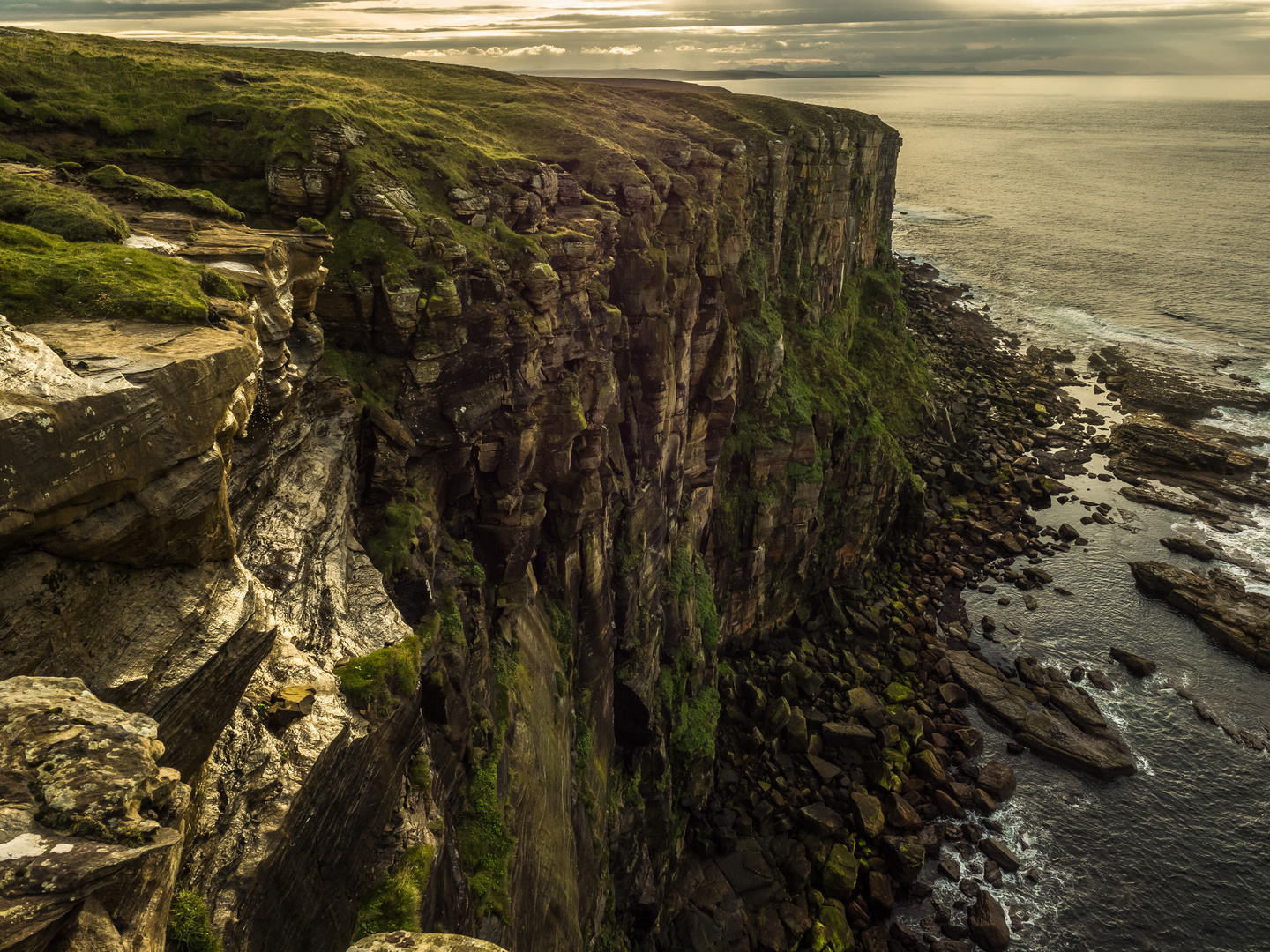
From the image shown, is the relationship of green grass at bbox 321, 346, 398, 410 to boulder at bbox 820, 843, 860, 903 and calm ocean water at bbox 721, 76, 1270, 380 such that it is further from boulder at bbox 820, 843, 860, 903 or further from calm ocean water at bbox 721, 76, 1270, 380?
calm ocean water at bbox 721, 76, 1270, 380

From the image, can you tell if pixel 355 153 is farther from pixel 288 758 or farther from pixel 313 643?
pixel 288 758

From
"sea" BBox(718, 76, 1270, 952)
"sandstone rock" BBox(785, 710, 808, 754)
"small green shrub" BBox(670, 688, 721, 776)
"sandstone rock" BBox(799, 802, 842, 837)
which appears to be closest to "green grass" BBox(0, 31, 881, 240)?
"small green shrub" BBox(670, 688, 721, 776)

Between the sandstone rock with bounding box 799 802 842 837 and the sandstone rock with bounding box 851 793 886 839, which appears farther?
the sandstone rock with bounding box 851 793 886 839

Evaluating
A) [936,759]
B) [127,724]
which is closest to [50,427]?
[127,724]

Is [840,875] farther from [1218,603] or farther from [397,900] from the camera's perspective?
[1218,603]

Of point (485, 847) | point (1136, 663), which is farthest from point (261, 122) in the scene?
point (1136, 663)

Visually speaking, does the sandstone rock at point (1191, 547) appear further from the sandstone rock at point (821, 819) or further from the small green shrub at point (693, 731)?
the small green shrub at point (693, 731)
